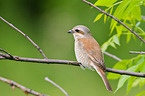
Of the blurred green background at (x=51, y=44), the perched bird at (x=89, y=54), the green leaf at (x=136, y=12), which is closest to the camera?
the green leaf at (x=136, y=12)

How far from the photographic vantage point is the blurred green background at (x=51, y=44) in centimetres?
715

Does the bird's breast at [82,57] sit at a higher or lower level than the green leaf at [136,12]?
lower

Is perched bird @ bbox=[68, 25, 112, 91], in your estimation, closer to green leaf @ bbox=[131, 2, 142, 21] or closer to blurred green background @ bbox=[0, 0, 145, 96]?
green leaf @ bbox=[131, 2, 142, 21]

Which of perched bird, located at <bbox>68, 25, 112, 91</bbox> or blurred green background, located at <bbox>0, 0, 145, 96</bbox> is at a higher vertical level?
perched bird, located at <bbox>68, 25, 112, 91</bbox>

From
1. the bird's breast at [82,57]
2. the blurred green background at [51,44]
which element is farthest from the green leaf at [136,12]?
the blurred green background at [51,44]

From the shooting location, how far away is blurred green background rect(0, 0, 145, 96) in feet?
23.5

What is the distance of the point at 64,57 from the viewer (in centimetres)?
795

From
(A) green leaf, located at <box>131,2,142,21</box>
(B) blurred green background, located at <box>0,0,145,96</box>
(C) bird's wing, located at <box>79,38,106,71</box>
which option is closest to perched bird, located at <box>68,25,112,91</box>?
(C) bird's wing, located at <box>79,38,106,71</box>

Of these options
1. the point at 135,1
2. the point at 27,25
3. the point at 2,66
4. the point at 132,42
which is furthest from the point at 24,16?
the point at 135,1

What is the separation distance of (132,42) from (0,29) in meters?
3.96

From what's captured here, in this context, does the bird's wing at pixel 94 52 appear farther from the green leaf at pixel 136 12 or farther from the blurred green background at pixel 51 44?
the blurred green background at pixel 51 44

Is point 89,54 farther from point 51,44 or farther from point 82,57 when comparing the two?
point 51,44

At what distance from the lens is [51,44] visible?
852 centimetres

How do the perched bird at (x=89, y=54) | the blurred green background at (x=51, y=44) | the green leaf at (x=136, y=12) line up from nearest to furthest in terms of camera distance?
the green leaf at (x=136, y=12)
the perched bird at (x=89, y=54)
the blurred green background at (x=51, y=44)
